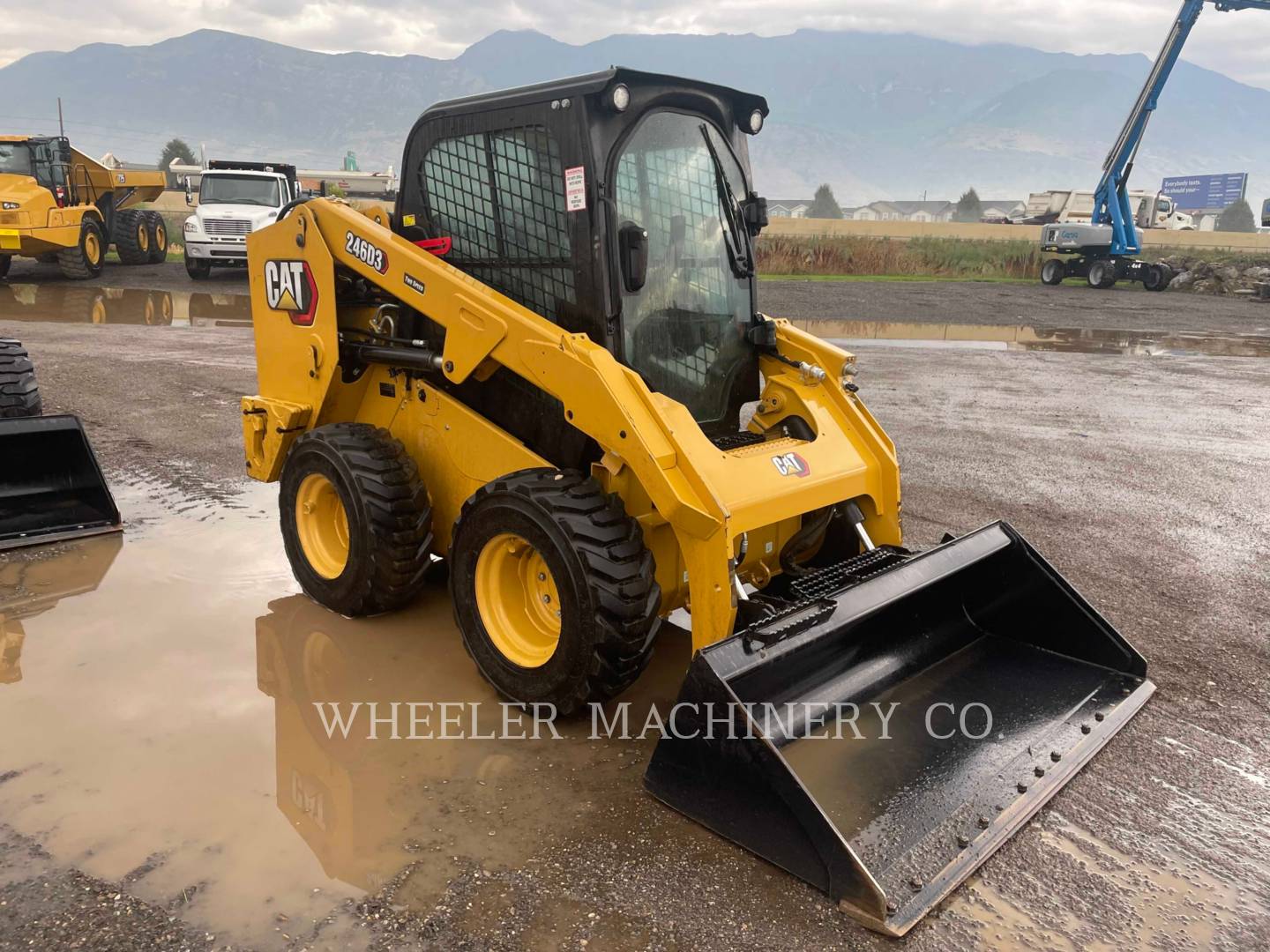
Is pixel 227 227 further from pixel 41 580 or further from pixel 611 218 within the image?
pixel 611 218

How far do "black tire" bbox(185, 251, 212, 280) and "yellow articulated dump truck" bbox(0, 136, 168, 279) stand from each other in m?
1.64

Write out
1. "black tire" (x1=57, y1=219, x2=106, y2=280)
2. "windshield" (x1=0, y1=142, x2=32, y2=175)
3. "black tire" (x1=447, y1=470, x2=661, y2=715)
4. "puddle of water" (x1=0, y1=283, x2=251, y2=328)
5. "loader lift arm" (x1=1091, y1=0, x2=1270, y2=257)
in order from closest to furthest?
1. "black tire" (x1=447, y1=470, x2=661, y2=715)
2. "puddle of water" (x1=0, y1=283, x2=251, y2=328)
3. "windshield" (x1=0, y1=142, x2=32, y2=175)
4. "black tire" (x1=57, y1=219, x2=106, y2=280)
5. "loader lift arm" (x1=1091, y1=0, x2=1270, y2=257)

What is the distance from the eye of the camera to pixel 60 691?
3.50 m

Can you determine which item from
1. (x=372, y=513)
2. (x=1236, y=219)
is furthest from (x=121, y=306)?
(x=1236, y=219)

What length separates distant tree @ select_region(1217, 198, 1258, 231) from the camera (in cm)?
7656

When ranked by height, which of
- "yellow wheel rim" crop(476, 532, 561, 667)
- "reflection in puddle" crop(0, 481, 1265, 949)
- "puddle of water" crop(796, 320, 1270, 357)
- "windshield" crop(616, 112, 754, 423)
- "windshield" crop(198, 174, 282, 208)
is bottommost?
"reflection in puddle" crop(0, 481, 1265, 949)

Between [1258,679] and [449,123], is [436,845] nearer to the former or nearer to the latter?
[449,123]

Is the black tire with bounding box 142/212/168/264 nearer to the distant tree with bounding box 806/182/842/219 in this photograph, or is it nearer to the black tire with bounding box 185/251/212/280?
the black tire with bounding box 185/251/212/280

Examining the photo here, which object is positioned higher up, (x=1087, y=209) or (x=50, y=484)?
(x=1087, y=209)

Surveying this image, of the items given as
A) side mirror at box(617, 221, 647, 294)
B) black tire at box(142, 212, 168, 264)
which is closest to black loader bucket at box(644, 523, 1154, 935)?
side mirror at box(617, 221, 647, 294)

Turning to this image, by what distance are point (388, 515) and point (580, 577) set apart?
123 cm

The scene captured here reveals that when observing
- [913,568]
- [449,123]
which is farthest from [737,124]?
[913,568]

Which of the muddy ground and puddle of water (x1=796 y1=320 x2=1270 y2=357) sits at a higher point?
puddle of water (x1=796 y1=320 x2=1270 y2=357)

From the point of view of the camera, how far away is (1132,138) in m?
25.8
